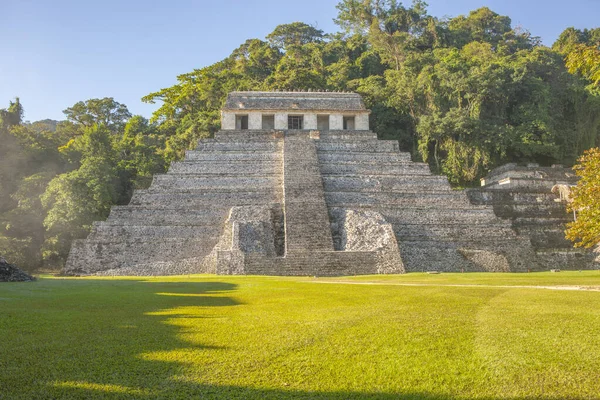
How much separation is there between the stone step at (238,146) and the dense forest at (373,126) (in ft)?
18.8

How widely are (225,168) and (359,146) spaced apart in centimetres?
818

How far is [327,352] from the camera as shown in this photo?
4.24 metres

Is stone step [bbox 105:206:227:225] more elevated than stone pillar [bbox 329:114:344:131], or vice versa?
stone pillar [bbox 329:114:344:131]

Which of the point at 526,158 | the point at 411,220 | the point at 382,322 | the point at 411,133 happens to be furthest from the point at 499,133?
the point at 382,322

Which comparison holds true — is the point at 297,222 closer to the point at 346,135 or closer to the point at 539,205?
the point at 346,135

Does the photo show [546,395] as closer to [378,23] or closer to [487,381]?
[487,381]

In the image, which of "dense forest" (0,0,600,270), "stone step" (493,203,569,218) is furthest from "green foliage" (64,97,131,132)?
"stone step" (493,203,569,218)

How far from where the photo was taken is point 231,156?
2709 centimetres

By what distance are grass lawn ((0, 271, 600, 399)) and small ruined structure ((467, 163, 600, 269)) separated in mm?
16697

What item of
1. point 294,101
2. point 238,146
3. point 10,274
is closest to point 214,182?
point 238,146

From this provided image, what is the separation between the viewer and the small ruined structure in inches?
852

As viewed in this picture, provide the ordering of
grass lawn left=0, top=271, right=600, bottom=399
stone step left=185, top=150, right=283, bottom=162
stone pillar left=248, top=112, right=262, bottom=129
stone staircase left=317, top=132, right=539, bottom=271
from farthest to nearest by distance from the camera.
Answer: stone pillar left=248, top=112, right=262, bottom=129 → stone step left=185, top=150, right=283, bottom=162 → stone staircase left=317, top=132, right=539, bottom=271 → grass lawn left=0, top=271, right=600, bottom=399

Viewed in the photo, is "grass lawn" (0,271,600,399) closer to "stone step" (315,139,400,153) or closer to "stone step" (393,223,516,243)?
"stone step" (393,223,516,243)

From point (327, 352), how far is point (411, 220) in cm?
1746
